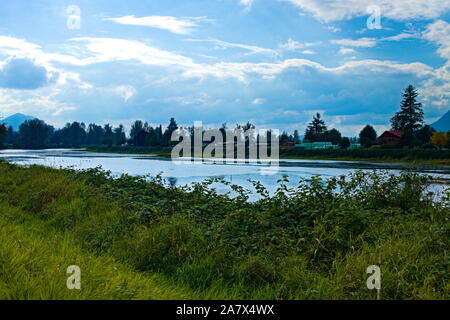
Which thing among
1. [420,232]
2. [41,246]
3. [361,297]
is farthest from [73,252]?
[420,232]

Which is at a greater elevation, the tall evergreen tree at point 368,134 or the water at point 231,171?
the tall evergreen tree at point 368,134

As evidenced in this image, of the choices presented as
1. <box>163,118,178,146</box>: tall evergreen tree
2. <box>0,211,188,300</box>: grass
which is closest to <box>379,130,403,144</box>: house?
<box>163,118,178,146</box>: tall evergreen tree

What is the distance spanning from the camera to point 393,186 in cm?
701

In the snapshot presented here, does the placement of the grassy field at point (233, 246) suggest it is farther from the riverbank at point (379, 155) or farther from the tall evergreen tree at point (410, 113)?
the tall evergreen tree at point (410, 113)

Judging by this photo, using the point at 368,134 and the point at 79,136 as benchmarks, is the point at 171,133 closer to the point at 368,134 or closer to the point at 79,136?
the point at 368,134

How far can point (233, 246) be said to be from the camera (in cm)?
480

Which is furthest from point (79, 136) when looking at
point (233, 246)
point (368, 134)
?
point (233, 246)

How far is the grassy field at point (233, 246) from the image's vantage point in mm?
3561

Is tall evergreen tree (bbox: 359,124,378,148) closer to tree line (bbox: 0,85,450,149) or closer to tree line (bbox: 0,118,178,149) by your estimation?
tree line (bbox: 0,85,450,149)

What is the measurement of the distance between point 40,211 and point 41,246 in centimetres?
361

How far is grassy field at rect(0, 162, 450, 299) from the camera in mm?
3561

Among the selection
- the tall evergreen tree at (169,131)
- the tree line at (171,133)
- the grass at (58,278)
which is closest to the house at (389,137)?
the tree line at (171,133)

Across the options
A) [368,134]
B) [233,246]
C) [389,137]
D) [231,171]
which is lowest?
[231,171]
